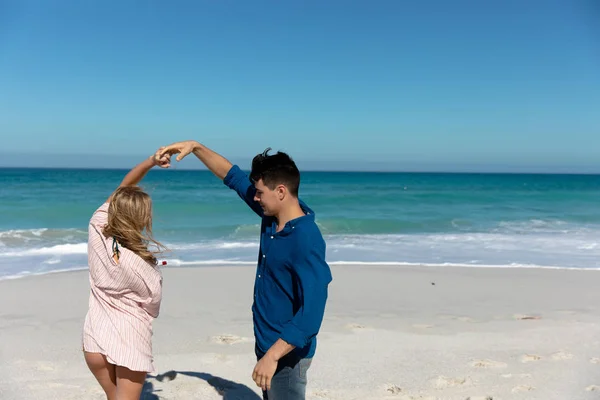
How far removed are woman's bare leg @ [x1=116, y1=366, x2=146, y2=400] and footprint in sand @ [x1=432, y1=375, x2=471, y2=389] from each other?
8.45ft

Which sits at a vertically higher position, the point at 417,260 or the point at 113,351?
the point at 113,351

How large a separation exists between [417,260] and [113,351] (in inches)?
386

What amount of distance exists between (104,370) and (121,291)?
41 cm

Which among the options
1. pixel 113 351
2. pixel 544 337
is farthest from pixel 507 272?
pixel 113 351

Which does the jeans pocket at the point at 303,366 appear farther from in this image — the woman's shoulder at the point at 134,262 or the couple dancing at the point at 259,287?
the woman's shoulder at the point at 134,262

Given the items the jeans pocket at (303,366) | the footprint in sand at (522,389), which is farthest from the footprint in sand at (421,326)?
the jeans pocket at (303,366)

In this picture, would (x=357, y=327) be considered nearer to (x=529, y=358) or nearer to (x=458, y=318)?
(x=458, y=318)

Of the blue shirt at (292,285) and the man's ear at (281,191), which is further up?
the man's ear at (281,191)

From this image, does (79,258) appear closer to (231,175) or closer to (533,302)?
(533,302)

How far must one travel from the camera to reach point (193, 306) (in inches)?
281

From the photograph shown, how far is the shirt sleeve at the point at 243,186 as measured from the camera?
2953 mm

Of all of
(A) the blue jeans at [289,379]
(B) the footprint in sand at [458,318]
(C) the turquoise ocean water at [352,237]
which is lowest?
(C) the turquoise ocean water at [352,237]

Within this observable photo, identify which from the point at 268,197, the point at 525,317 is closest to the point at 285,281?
the point at 268,197

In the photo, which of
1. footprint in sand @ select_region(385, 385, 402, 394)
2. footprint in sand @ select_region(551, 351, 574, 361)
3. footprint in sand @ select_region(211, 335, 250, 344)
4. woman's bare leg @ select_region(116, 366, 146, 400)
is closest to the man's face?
woman's bare leg @ select_region(116, 366, 146, 400)
